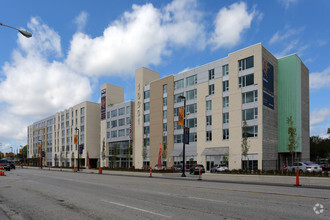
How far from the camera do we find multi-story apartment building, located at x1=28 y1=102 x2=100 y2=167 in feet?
298

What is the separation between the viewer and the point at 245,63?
47750 mm

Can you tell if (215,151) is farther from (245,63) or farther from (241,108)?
(245,63)

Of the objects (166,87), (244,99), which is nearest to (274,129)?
(244,99)

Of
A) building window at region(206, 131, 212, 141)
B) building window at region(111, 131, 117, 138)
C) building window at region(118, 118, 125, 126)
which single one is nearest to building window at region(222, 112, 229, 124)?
building window at region(206, 131, 212, 141)

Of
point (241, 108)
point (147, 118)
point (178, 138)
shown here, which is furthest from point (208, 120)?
point (147, 118)

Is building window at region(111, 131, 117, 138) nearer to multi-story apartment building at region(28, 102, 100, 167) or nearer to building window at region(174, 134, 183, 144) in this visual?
multi-story apartment building at region(28, 102, 100, 167)

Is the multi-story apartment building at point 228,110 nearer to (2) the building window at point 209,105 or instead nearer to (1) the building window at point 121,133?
(2) the building window at point 209,105

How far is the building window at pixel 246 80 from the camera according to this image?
4655 centimetres

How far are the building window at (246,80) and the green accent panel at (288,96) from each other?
7654 millimetres

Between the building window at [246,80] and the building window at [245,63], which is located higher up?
the building window at [245,63]

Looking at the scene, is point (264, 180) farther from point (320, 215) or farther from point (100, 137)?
point (100, 137)

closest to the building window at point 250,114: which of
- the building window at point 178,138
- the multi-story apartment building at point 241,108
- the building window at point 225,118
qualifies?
the multi-story apartment building at point 241,108

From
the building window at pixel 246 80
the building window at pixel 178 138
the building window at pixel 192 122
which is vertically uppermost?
the building window at pixel 246 80

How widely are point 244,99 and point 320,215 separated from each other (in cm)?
4101
